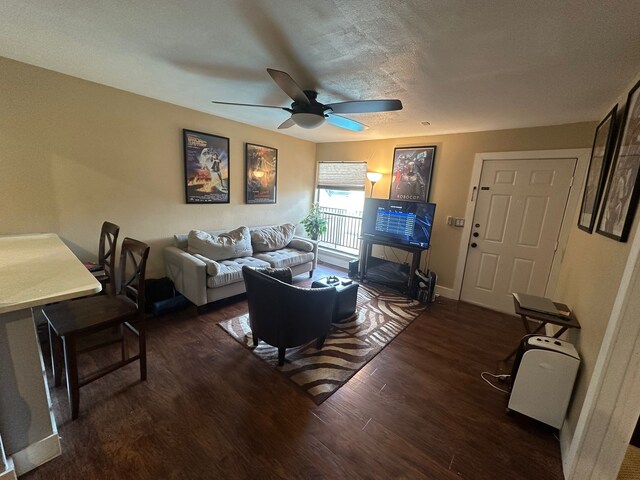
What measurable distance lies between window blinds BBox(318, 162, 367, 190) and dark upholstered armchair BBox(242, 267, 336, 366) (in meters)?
3.14

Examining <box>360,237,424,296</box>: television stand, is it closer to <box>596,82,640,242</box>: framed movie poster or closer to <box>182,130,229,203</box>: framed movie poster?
<box>596,82,640,242</box>: framed movie poster

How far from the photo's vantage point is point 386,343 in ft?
8.61

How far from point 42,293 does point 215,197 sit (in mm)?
2771

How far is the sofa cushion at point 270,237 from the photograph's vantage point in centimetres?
400

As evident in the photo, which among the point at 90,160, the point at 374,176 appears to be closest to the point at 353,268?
the point at 374,176

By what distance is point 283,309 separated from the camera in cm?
203

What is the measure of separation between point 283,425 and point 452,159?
385 centimetres

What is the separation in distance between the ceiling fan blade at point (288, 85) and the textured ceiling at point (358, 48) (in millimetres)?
175

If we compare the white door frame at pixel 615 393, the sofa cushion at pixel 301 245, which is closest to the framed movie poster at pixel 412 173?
the sofa cushion at pixel 301 245

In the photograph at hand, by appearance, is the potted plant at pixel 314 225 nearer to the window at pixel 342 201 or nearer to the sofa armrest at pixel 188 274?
the window at pixel 342 201

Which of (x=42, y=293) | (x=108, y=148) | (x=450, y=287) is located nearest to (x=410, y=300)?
(x=450, y=287)

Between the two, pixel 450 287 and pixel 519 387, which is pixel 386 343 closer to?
pixel 519 387

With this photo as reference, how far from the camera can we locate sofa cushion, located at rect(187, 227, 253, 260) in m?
3.25

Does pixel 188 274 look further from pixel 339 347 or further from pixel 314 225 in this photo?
pixel 314 225
